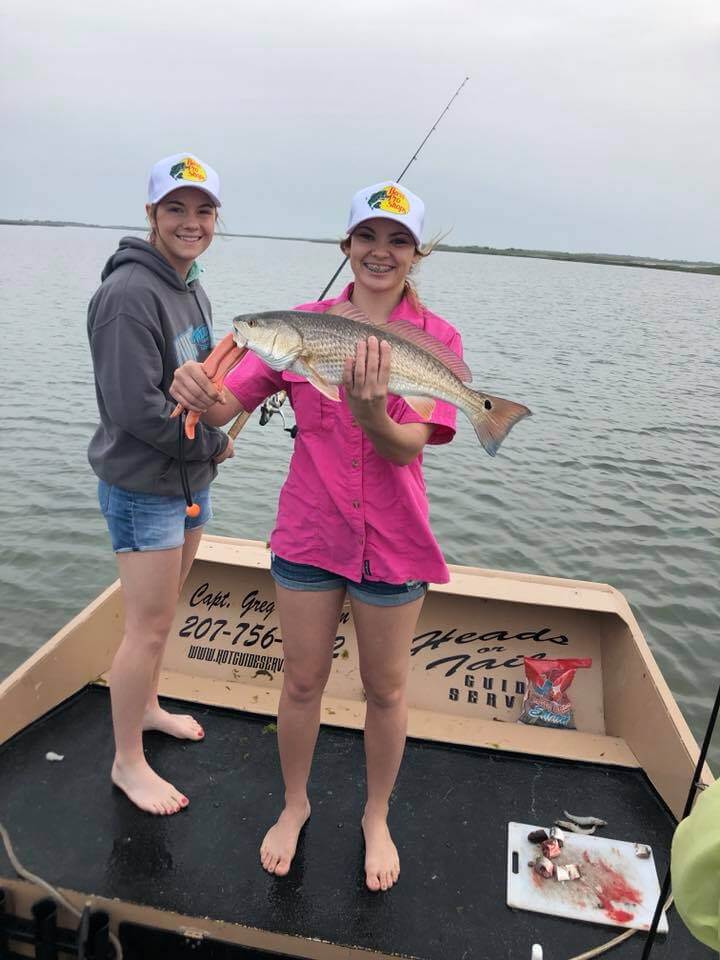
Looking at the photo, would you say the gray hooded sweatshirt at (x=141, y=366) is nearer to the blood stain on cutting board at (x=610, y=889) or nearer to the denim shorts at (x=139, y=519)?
the denim shorts at (x=139, y=519)

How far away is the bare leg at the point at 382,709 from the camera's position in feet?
8.31

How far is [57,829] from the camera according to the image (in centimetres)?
289

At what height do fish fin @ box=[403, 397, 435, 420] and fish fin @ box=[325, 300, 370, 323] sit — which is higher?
fish fin @ box=[325, 300, 370, 323]

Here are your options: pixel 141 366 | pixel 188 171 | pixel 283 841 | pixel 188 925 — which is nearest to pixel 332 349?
pixel 141 366

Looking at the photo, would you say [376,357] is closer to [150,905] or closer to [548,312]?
[150,905]

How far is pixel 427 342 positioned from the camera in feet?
7.86

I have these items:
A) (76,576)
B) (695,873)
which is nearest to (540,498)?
(76,576)

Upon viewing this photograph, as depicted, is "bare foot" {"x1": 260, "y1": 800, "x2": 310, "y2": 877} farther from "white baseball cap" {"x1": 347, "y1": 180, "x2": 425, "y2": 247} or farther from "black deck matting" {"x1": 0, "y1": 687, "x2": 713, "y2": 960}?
"white baseball cap" {"x1": 347, "y1": 180, "x2": 425, "y2": 247}

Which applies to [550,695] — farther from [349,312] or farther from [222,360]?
[222,360]

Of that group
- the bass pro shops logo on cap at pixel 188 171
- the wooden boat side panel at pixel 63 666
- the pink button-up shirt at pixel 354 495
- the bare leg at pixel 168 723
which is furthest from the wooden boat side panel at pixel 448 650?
the bass pro shops logo on cap at pixel 188 171

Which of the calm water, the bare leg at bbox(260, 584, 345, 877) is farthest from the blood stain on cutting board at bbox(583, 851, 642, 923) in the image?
A: the calm water

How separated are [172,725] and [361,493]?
1.80 meters

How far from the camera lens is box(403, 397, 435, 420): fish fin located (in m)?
2.38

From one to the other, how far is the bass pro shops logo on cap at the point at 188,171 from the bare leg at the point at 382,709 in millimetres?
1664
